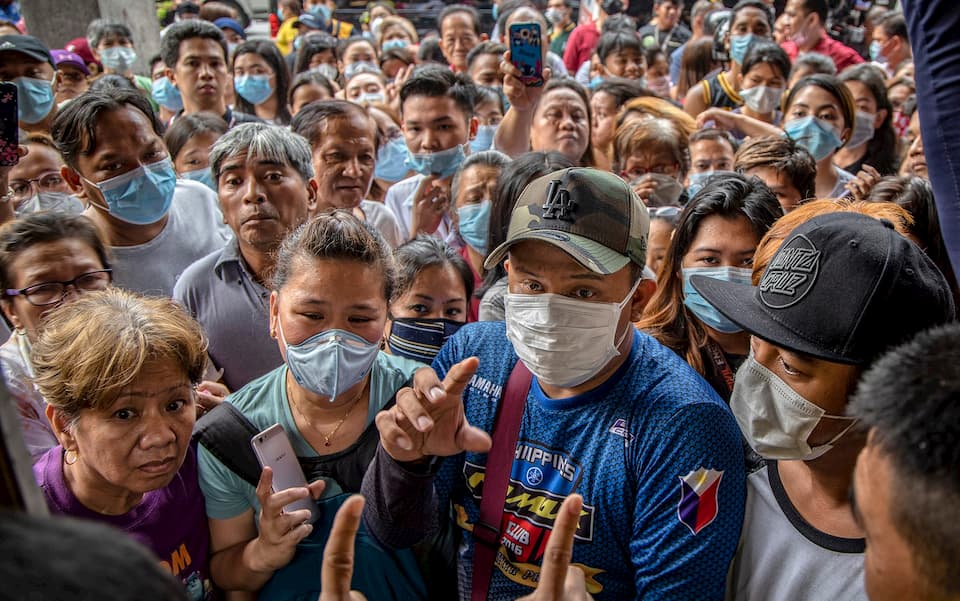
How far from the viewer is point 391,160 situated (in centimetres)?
518

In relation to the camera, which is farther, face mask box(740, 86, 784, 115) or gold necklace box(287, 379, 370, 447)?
face mask box(740, 86, 784, 115)

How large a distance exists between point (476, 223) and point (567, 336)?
1716 mm

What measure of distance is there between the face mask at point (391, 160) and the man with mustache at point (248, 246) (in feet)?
6.44

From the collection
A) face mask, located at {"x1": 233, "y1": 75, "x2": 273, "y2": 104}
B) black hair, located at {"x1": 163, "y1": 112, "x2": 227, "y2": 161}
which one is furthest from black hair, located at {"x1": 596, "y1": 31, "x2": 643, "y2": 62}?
black hair, located at {"x1": 163, "y1": 112, "x2": 227, "y2": 161}

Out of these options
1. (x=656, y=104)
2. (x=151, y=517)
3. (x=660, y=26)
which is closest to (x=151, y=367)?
(x=151, y=517)

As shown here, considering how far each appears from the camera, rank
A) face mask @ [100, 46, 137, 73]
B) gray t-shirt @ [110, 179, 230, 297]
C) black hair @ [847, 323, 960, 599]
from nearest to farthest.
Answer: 1. black hair @ [847, 323, 960, 599]
2. gray t-shirt @ [110, 179, 230, 297]
3. face mask @ [100, 46, 137, 73]

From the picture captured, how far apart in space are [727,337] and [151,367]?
1.87 metres

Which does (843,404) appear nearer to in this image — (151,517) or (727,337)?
(727,337)

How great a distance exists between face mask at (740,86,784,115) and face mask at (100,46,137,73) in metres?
A: 6.02

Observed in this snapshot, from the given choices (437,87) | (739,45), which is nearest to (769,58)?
(739,45)

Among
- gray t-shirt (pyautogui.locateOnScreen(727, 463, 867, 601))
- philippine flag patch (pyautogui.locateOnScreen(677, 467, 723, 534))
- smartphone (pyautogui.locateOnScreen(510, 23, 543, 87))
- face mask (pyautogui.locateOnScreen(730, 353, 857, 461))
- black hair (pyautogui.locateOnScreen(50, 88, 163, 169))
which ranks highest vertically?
smartphone (pyautogui.locateOnScreen(510, 23, 543, 87))

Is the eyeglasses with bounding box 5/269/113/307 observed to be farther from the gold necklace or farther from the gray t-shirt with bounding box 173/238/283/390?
the gold necklace

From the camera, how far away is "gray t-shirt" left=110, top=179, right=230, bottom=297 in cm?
322

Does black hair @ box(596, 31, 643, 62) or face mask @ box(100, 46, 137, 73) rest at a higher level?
black hair @ box(596, 31, 643, 62)
